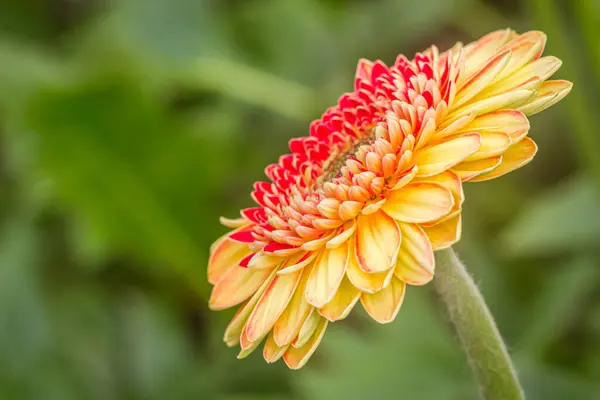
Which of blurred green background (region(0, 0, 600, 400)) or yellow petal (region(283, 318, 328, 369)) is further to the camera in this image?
blurred green background (region(0, 0, 600, 400))

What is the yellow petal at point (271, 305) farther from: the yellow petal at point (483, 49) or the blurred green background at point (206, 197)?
the blurred green background at point (206, 197)

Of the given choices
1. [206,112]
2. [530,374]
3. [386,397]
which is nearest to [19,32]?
[206,112]

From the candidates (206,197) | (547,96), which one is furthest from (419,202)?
(206,197)

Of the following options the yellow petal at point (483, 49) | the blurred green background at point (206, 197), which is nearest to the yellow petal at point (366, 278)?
the yellow petal at point (483, 49)

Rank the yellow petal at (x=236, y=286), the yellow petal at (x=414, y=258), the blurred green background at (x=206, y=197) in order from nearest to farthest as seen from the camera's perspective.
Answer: the yellow petal at (x=414, y=258)
the yellow petal at (x=236, y=286)
the blurred green background at (x=206, y=197)

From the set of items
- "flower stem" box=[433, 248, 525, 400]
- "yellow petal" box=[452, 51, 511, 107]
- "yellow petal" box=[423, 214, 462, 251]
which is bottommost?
"flower stem" box=[433, 248, 525, 400]

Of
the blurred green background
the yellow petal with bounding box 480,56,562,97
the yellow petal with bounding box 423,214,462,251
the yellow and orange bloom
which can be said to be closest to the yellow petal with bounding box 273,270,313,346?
the yellow and orange bloom

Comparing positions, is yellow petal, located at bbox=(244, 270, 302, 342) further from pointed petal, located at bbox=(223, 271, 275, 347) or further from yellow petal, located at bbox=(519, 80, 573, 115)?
yellow petal, located at bbox=(519, 80, 573, 115)
